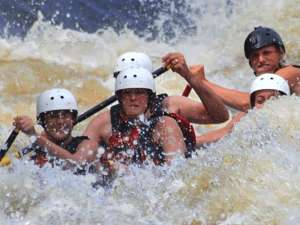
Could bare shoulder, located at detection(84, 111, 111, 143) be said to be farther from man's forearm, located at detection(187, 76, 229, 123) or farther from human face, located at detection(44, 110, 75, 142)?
man's forearm, located at detection(187, 76, 229, 123)

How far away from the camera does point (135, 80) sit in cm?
618

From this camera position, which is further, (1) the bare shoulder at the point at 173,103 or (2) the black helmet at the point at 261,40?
(2) the black helmet at the point at 261,40

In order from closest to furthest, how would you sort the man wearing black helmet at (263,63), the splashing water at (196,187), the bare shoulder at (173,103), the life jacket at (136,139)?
1. the splashing water at (196,187)
2. the life jacket at (136,139)
3. the bare shoulder at (173,103)
4. the man wearing black helmet at (263,63)

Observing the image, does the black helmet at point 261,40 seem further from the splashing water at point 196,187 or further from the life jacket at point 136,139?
the life jacket at point 136,139

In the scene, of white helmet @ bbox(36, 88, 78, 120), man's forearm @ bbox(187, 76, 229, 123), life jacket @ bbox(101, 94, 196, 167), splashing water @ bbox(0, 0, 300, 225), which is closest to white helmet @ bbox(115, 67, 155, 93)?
life jacket @ bbox(101, 94, 196, 167)

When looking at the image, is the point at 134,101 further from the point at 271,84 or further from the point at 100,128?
the point at 271,84

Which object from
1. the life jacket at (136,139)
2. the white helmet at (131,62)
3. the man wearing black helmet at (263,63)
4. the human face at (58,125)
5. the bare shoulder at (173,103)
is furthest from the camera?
the white helmet at (131,62)

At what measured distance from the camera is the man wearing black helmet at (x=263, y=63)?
6.80 meters

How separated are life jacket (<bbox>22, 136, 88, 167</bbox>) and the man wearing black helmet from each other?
43.1 inches

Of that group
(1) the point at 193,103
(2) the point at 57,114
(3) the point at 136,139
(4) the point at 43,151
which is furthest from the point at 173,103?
(4) the point at 43,151

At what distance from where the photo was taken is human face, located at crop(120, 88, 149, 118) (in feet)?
20.1

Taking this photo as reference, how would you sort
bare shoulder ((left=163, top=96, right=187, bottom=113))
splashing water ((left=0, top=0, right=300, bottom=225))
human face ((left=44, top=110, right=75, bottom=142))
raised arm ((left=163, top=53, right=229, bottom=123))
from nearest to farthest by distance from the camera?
splashing water ((left=0, top=0, right=300, bottom=225)) → raised arm ((left=163, top=53, right=229, bottom=123)) → human face ((left=44, top=110, right=75, bottom=142)) → bare shoulder ((left=163, top=96, right=187, bottom=113))

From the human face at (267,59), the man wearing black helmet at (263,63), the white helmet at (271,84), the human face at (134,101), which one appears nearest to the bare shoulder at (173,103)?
the human face at (134,101)

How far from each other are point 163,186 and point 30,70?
15.5 feet
